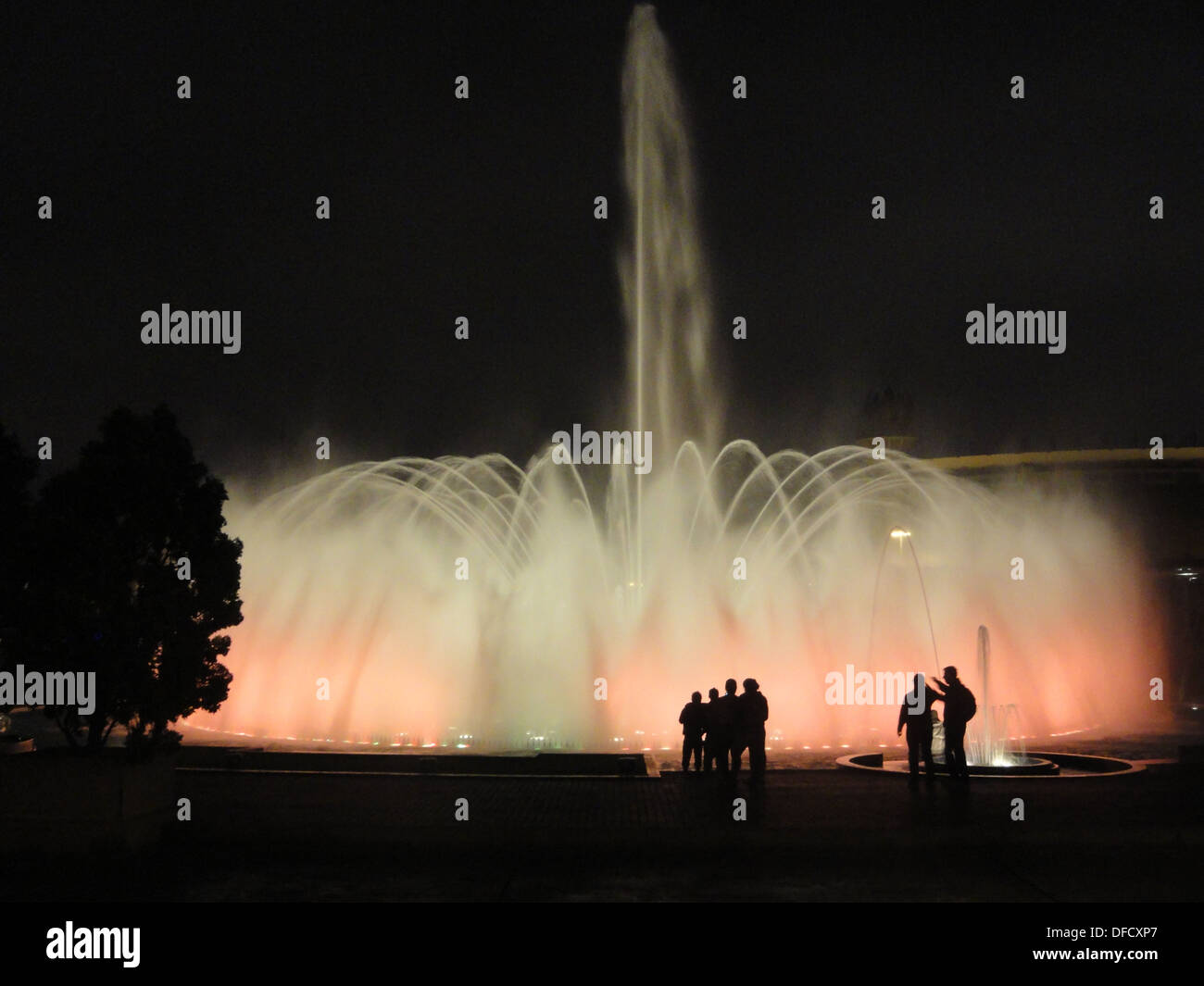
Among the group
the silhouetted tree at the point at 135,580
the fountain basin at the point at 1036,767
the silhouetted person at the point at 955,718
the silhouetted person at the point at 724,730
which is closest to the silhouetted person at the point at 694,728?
the silhouetted person at the point at 724,730

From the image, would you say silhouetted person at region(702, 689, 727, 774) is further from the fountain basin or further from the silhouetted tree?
the silhouetted tree

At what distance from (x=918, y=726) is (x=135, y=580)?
8.92 metres

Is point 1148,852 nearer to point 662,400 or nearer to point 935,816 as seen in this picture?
point 935,816

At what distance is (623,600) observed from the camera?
82.6 ft

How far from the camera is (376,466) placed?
28672 millimetres

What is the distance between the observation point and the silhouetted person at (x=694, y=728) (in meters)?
15.8

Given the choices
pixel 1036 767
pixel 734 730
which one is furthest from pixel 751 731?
pixel 1036 767

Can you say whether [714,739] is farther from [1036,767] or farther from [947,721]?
[1036,767]

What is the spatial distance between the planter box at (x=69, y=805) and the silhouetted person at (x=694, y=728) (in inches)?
291

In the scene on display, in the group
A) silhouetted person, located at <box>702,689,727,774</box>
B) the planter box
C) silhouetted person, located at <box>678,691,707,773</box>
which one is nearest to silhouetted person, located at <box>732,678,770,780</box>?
silhouetted person, located at <box>702,689,727,774</box>

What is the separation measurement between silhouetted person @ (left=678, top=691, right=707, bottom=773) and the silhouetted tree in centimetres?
651

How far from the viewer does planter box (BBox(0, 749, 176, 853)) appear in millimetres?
10016
